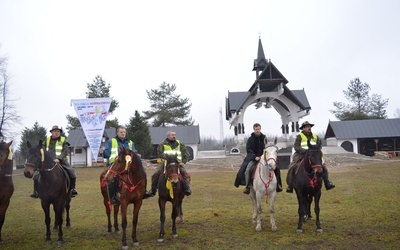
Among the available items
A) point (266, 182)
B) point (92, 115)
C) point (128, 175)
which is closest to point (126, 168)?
point (128, 175)

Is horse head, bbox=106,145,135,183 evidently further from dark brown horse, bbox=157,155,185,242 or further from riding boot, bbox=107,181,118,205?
dark brown horse, bbox=157,155,185,242

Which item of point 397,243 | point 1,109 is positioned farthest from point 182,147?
point 1,109

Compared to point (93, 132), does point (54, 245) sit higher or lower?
lower

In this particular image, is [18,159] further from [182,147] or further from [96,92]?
[182,147]

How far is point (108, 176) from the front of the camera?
23.5 ft

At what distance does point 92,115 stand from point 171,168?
14.6m

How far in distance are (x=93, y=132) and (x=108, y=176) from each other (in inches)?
571

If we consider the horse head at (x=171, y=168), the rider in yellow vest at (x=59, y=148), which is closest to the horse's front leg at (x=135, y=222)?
the horse head at (x=171, y=168)

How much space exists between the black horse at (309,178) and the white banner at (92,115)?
15.0 metres

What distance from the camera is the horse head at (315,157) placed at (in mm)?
8013

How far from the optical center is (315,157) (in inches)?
321

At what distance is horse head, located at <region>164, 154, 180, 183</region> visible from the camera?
744cm

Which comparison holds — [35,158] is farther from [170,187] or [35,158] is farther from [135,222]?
[170,187]

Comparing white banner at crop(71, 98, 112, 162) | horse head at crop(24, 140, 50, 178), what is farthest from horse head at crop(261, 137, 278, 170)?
white banner at crop(71, 98, 112, 162)
